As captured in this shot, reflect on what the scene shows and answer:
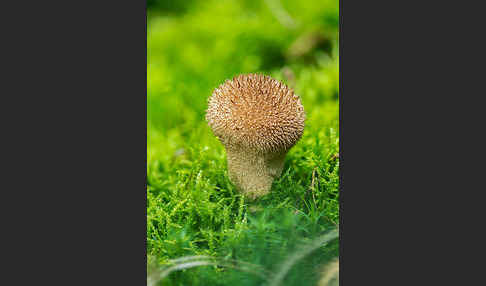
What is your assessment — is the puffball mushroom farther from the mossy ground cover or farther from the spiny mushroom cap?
the mossy ground cover

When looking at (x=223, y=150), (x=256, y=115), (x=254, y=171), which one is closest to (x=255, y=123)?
(x=256, y=115)

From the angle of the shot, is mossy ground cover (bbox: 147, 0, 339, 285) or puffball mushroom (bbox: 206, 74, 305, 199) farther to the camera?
puffball mushroom (bbox: 206, 74, 305, 199)

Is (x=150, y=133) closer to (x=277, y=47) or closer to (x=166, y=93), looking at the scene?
(x=166, y=93)

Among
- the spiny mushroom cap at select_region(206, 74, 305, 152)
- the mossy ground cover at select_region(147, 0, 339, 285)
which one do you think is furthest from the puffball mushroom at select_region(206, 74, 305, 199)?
the mossy ground cover at select_region(147, 0, 339, 285)

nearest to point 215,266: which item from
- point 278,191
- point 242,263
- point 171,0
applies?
point 242,263

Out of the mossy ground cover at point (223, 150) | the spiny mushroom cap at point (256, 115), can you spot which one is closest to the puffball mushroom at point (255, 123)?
the spiny mushroom cap at point (256, 115)

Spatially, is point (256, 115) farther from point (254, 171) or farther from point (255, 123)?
point (254, 171)
